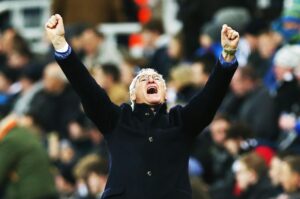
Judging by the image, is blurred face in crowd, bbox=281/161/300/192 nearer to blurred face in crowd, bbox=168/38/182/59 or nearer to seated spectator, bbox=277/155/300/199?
seated spectator, bbox=277/155/300/199

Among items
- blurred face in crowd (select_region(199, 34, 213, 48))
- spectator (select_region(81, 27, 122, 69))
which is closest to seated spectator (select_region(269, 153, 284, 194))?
blurred face in crowd (select_region(199, 34, 213, 48))

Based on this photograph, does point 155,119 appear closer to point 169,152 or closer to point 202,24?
point 169,152

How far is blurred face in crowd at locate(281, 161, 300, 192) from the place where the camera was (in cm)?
1143

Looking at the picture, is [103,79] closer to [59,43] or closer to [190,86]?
[190,86]

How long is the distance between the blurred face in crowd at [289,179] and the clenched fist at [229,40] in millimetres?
3438

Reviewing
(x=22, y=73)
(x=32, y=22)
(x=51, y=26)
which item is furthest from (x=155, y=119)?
(x=32, y=22)

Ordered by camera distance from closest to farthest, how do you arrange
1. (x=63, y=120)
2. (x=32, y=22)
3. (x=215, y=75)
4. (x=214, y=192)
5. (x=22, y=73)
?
1. (x=215, y=75)
2. (x=214, y=192)
3. (x=63, y=120)
4. (x=22, y=73)
5. (x=32, y=22)

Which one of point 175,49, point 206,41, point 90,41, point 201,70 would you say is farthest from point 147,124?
point 90,41

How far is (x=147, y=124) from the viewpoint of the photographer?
830 cm

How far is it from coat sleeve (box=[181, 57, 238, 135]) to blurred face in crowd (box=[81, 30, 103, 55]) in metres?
8.16

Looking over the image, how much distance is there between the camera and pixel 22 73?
17.4m

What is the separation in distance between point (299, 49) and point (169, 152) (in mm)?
5209

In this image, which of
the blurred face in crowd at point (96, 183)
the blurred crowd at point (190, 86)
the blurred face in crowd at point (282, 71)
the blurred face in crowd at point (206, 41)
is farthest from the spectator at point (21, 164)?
the blurred face in crowd at point (206, 41)

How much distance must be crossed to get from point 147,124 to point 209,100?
1.33 feet
